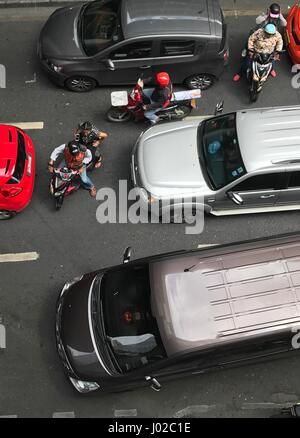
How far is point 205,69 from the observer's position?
9.58 m

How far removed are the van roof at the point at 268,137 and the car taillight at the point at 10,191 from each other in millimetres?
3912

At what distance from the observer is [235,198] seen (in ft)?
26.8

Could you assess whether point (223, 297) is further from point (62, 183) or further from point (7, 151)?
point (7, 151)

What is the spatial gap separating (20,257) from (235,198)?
4007 millimetres

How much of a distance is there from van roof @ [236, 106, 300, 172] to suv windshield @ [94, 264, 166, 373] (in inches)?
103

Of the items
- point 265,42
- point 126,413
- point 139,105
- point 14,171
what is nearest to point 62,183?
point 14,171

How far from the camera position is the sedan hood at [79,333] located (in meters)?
6.98

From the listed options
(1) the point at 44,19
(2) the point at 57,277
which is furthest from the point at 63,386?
(1) the point at 44,19

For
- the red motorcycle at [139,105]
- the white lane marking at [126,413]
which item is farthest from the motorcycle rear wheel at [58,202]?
the white lane marking at [126,413]

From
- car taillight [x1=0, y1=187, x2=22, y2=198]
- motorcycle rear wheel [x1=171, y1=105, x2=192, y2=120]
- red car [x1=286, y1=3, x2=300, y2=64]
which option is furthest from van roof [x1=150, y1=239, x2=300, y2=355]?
red car [x1=286, y1=3, x2=300, y2=64]

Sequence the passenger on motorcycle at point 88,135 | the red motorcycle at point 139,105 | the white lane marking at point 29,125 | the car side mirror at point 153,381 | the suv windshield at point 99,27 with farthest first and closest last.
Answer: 1. the white lane marking at point 29,125
2. the suv windshield at point 99,27
3. the red motorcycle at point 139,105
4. the passenger on motorcycle at point 88,135
5. the car side mirror at point 153,381

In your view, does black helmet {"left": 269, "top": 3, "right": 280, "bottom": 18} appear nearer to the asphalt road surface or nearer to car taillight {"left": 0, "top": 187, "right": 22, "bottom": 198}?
the asphalt road surface

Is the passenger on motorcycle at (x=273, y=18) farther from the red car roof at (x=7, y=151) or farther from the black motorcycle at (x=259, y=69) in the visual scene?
the red car roof at (x=7, y=151)

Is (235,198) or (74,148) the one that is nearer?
(74,148)
